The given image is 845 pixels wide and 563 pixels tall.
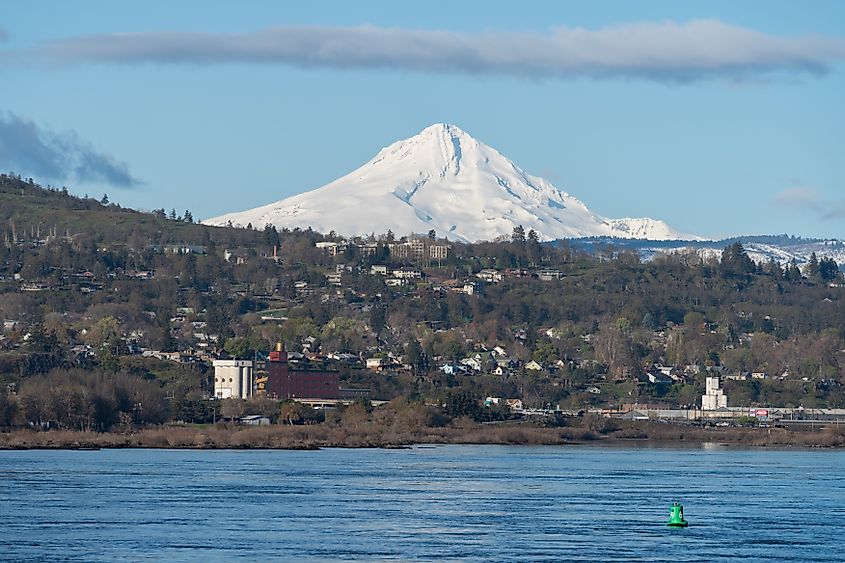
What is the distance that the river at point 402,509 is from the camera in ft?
174

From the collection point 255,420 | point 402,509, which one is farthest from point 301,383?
point 402,509

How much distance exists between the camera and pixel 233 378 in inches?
6983

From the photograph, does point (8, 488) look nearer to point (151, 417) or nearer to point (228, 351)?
point (151, 417)

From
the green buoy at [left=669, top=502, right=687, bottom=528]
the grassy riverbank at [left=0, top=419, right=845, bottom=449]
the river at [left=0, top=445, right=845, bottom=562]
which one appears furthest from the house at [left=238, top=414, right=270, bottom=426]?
the green buoy at [left=669, top=502, right=687, bottom=528]

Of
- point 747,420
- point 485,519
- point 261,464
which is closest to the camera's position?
point 485,519

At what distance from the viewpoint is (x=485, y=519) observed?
6356 centimetres

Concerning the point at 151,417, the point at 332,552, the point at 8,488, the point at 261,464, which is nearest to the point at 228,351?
the point at 151,417

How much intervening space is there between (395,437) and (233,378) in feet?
147

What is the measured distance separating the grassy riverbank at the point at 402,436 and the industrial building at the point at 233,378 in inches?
1308

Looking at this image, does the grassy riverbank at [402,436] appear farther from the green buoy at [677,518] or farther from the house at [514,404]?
the green buoy at [677,518]

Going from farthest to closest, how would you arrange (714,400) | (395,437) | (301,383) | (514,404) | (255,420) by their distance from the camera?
(714,400) → (514,404) → (301,383) → (255,420) → (395,437)

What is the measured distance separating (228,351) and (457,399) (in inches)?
1899

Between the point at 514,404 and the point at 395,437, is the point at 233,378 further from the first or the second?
the point at 395,437

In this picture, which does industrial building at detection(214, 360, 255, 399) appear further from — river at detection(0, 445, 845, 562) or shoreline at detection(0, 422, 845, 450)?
river at detection(0, 445, 845, 562)
